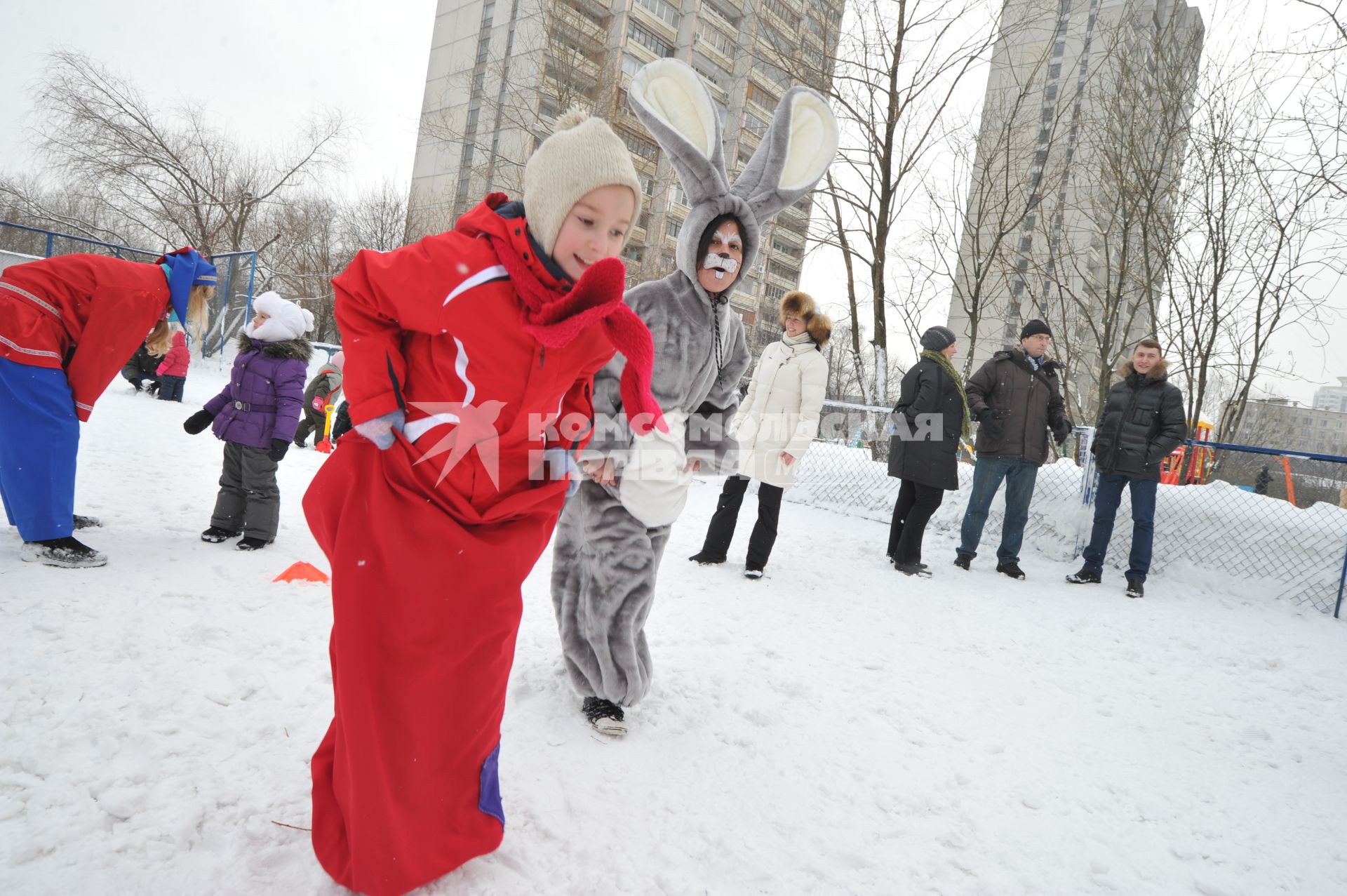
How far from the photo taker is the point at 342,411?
7453 mm

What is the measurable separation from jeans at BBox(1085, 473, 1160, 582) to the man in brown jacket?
0.59 m

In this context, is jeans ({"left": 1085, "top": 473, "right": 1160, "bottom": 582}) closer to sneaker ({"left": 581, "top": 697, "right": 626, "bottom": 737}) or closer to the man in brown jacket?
the man in brown jacket

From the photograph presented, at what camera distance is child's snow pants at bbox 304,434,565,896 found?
1568 millimetres

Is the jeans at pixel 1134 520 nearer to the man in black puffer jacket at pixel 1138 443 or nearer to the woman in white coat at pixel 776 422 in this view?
Answer: the man in black puffer jacket at pixel 1138 443

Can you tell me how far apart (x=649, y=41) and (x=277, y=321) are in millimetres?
45181

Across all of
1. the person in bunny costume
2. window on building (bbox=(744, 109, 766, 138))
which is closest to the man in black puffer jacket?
the person in bunny costume

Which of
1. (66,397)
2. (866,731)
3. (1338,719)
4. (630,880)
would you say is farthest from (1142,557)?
(66,397)

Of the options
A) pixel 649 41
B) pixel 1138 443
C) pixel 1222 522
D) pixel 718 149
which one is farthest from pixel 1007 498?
pixel 649 41

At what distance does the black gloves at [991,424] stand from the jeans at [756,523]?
2234 mm

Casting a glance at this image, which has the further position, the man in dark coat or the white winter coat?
the man in dark coat

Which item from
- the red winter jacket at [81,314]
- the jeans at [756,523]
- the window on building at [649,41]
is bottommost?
the jeans at [756,523]

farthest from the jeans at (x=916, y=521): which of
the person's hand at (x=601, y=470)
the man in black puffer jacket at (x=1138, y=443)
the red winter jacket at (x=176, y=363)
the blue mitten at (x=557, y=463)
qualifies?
the red winter jacket at (x=176, y=363)

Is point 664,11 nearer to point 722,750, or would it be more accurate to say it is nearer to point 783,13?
point 783,13

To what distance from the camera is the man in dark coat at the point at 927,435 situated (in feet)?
19.2
